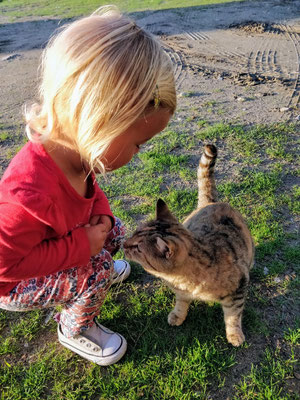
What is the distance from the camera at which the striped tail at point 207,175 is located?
3.00m

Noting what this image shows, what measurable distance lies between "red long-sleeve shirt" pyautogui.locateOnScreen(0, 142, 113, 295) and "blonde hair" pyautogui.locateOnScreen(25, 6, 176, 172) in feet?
0.66

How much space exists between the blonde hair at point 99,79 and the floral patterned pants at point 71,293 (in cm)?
91

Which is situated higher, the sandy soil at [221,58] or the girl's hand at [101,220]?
the girl's hand at [101,220]

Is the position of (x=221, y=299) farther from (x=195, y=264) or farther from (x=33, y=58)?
(x=33, y=58)

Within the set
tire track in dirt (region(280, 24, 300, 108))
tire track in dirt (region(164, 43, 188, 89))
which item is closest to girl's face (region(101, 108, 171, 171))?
tire track in dirt (region(280, 24, 300, 108))

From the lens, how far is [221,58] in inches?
304

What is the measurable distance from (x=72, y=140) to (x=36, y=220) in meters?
0.50

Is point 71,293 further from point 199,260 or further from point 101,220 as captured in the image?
point 199,260

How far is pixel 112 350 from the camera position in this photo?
252cm

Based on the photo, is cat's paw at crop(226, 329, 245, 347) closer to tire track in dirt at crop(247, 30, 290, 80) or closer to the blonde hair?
the blonde hair

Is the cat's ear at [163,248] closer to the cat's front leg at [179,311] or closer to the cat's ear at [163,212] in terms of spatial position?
the cat's ear at [163,212]

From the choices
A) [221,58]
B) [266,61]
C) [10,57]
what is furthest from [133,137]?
[10,57]

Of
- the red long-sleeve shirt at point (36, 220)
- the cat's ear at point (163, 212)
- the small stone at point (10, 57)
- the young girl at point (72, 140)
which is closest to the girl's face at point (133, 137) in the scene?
the young girl at point (72, 140)

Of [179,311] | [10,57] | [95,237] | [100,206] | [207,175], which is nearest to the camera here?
[95,237]
